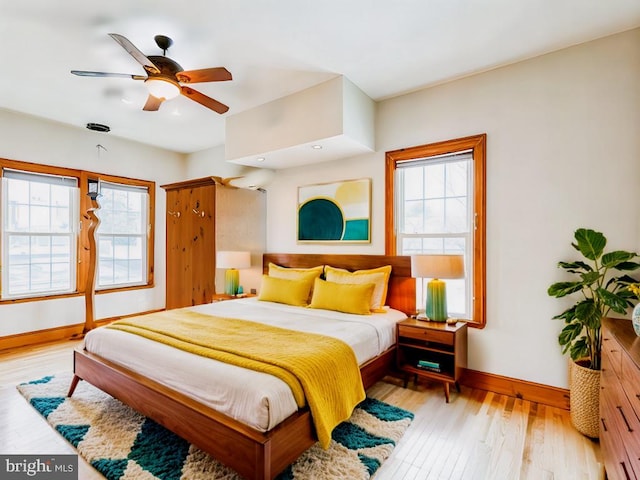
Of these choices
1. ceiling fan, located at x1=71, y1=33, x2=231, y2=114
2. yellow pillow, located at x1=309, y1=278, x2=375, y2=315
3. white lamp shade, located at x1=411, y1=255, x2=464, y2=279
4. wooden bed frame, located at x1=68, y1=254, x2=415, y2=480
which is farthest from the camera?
yellow pillow, located at x1=309, y1=278, x2=375, y2=315

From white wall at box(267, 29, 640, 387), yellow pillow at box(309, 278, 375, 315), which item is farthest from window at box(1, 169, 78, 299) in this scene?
white wall at box(267, 29, 640, 387)

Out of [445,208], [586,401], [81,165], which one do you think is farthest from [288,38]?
[81,165]

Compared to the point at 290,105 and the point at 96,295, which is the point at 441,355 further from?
the point at 96,295

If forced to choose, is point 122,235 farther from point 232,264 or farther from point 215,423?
point 215,423

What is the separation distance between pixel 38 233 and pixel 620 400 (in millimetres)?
5603

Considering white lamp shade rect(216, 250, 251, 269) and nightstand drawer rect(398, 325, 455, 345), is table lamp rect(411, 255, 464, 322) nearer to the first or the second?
nightstand drawer rect(398, 325, 455, 345)

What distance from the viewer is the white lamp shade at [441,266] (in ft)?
8.96

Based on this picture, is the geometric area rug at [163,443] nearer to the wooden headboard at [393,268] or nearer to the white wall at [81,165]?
the wooden headboard at [393,268]

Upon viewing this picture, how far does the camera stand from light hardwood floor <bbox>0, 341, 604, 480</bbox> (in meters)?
1.84

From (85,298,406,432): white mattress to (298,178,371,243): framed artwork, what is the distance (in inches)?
38.5

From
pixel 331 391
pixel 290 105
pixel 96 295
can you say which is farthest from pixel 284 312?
pixel 96 295

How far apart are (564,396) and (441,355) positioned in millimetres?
912

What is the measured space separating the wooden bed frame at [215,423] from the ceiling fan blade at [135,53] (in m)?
2.01

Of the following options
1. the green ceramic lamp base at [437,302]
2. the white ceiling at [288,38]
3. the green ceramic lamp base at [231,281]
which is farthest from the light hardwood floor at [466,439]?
the white ceiling at [288,38]
